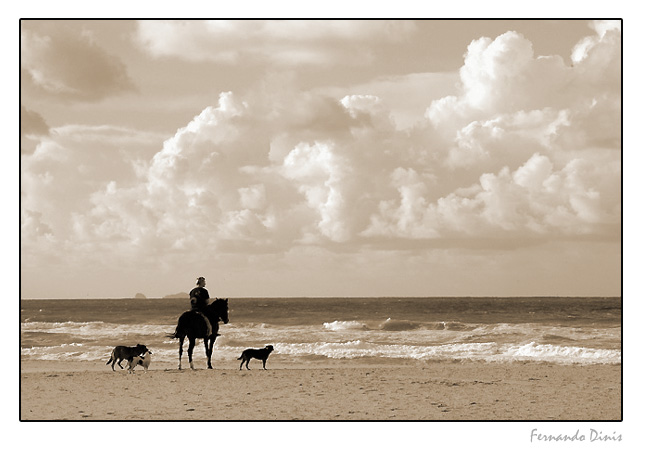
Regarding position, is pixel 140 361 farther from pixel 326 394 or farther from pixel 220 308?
pixel 326 394

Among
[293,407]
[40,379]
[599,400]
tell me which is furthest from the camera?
[40,379]

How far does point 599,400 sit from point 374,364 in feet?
25.4

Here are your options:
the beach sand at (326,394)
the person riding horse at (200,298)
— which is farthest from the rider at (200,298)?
the beach sand at (326,394)

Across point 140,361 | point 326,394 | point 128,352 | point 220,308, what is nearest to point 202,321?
point 220,308

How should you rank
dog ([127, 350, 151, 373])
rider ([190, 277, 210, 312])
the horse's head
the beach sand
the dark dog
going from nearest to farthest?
1. the beach sand
2. rider ([190, 277, 210, 312])
3. the horse's head
4. dog ([127, 350, 151, 373])
5. the dark dog

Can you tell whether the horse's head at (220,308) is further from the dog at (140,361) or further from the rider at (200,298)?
the dog at (140,361)

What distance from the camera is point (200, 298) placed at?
598 inches

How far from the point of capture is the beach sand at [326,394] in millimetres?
Result: 11531

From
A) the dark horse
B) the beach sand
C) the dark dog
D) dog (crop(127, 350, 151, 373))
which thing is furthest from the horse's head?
the dark dog

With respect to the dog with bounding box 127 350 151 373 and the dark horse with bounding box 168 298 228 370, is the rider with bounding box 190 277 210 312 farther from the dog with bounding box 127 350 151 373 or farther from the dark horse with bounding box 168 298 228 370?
the dog with bounding box 127 350 151 373

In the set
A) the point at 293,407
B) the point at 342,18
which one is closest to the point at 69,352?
the point at 293,407

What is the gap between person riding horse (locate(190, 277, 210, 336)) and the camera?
15080mm

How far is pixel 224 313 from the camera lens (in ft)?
50.3
